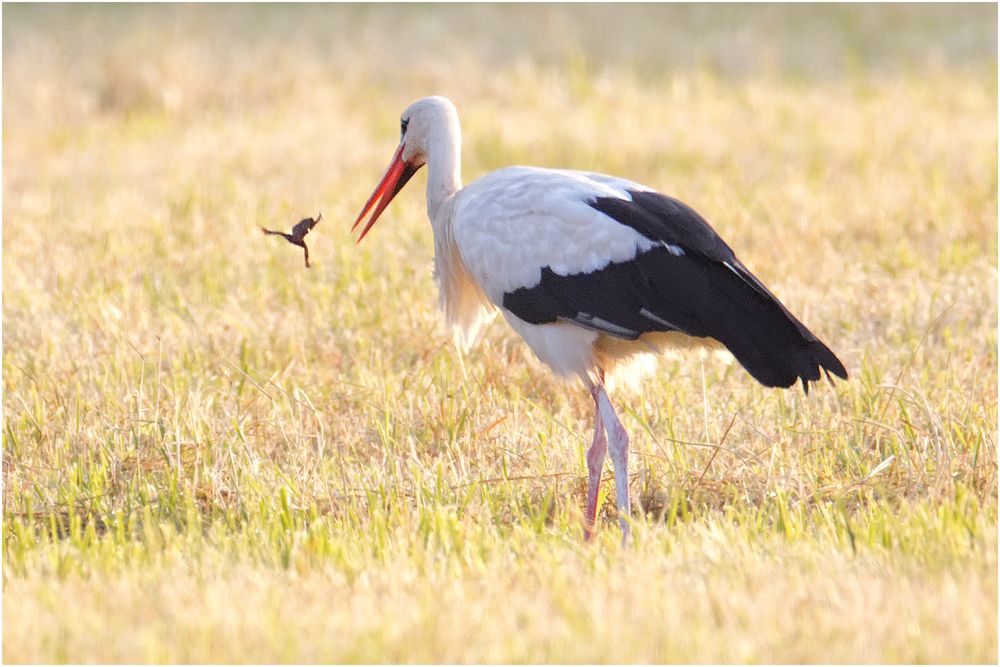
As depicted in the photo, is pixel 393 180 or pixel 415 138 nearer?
pixel 415 138

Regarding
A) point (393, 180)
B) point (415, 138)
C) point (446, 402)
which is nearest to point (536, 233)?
point (446, 402)

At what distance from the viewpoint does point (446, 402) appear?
462cm

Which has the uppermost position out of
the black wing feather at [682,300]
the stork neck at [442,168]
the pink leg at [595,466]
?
the stork neck at [442,168]

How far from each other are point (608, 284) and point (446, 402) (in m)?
0.81

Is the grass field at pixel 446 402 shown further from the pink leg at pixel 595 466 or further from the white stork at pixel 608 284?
the white stork at pixel 608 284

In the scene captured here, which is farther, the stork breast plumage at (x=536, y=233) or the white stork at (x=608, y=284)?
the stork breast plumage at (x=536, y=233)

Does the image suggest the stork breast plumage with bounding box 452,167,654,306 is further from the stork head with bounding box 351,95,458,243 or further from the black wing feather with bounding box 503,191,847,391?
the stork head with bounding box 351,95,458,243

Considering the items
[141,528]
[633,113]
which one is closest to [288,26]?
[633,113]

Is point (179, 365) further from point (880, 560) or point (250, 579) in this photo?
point (880, 560)

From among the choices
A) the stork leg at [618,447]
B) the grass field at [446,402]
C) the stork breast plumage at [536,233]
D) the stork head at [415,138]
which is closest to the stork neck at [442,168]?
the stork head at [415,138]

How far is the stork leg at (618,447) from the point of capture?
3.85 meters

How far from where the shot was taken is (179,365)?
5164 mm

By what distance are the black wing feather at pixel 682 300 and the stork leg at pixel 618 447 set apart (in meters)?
0.23

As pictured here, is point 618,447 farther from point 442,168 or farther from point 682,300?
point 442,168
